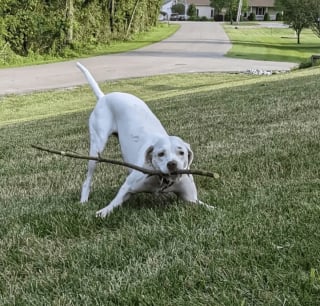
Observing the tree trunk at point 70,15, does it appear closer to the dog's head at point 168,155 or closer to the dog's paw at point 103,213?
the dog's paw at point 103,213

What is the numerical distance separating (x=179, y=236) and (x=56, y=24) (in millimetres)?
23783

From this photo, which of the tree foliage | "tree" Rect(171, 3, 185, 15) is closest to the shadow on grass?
the tree foliage

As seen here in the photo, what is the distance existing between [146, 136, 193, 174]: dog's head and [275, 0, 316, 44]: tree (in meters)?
30.3

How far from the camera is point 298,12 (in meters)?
32.7

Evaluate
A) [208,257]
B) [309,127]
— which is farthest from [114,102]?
[309,127]

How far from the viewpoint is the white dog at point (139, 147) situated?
3.00 m

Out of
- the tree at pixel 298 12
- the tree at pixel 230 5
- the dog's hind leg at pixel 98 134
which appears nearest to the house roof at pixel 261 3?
the tree at pixel 230 5

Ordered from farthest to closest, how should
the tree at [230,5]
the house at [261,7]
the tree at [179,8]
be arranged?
1. the tree at [179,8]
2. the house at [261,7]
3. the tree at [230,5]

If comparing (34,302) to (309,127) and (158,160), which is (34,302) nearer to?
(158,160)

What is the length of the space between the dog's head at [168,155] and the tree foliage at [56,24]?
2080 cm

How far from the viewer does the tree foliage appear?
23078 millimetres

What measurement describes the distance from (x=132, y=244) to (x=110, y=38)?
30.9 metres

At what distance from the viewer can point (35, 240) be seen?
3074 mm

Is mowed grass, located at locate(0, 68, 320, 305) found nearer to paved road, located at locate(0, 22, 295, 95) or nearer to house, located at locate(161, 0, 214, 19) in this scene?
paved road, located at locate(0, 22, 295, 95)
